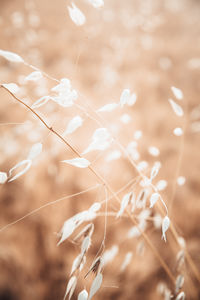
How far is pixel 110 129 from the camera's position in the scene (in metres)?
0.88

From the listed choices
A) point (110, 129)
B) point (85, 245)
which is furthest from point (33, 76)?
point (110, 129)

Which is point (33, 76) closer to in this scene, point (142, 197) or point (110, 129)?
point (142, 197)

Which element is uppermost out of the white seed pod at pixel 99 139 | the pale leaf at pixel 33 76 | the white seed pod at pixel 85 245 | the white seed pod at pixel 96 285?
the pale leaf at pixel 33 76

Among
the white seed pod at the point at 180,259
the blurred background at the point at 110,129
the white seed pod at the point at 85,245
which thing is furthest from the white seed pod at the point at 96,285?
the white seed pod at the point at 180,259

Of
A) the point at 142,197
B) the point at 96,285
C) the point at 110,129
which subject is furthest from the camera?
the point at 110,129

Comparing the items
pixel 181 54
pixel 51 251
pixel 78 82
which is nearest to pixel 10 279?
pixel 51 251

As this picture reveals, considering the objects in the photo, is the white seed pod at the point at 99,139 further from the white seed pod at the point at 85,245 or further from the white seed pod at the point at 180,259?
the white seed pod at the point at 180,259

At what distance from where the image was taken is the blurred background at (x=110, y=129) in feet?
2.59

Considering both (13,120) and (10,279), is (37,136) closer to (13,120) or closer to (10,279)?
(13,120)

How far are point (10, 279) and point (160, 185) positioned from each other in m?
0.64

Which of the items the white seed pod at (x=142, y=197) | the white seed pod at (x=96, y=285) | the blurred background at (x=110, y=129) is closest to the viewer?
the white seed pod at (x=96, y=285)

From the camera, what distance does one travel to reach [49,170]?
97cm

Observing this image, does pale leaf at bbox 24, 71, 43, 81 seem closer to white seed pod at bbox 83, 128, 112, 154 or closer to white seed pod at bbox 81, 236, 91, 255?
white seed pod at bbox 83, 128, 112, 154

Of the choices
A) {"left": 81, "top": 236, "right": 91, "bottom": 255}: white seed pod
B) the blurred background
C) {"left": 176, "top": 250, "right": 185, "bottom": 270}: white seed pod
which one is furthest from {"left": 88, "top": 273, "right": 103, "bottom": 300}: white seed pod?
{"left": 176, "top": 250, "right": 185, "bottom": 270}: white seed pod
